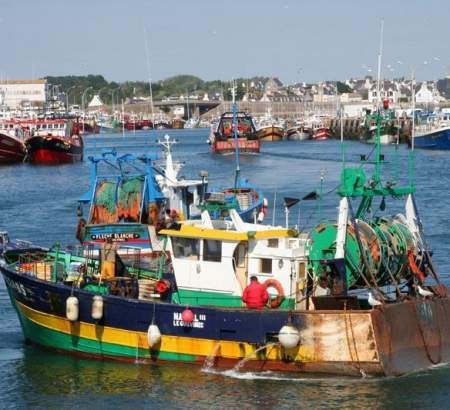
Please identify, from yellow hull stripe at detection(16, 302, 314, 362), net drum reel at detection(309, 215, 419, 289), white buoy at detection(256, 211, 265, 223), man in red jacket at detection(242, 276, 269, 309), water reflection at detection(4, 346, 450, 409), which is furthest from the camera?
white buoy at detection(256, 211, 265, 223)

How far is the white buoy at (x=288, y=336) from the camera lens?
62.8 ft

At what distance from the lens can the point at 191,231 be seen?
20703 mm

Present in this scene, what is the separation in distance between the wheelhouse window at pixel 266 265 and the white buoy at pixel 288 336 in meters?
1.38

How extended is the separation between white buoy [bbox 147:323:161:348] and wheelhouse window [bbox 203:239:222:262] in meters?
1.50

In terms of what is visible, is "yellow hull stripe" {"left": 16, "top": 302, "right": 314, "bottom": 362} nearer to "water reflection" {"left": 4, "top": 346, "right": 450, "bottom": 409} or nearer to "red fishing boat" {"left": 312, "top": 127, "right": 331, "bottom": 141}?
"water reflection" {"left": 4, "top": 346, "right": 450, "bottom": 409}

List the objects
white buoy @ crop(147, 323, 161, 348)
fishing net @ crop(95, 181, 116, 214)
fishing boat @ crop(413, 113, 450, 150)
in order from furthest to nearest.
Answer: fishing boat @ crop(413, 113, 450, 150) < fishing net @ crop(95, 181, 116, 214) < white buoy @ crop(147, 323, 161, 348)

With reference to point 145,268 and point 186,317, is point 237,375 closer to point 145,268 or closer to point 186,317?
point 186,317

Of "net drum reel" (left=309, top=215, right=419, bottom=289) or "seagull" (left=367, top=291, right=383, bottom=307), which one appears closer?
"seagull" (left=367, top=291, right=383, bottom=307)

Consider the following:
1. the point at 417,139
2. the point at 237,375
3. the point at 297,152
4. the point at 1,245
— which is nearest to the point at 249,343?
the point at 237,375

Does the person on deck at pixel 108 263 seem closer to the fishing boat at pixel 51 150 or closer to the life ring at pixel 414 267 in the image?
the life ring at pixel 414 267

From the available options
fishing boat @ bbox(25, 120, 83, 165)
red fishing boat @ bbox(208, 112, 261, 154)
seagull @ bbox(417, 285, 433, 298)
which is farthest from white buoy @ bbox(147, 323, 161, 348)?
fishing boat @ bbox(25, 120, 83, 165)

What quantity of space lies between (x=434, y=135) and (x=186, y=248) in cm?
8241

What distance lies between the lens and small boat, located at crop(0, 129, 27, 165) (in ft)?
290

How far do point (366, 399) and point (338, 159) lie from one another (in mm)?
63467
